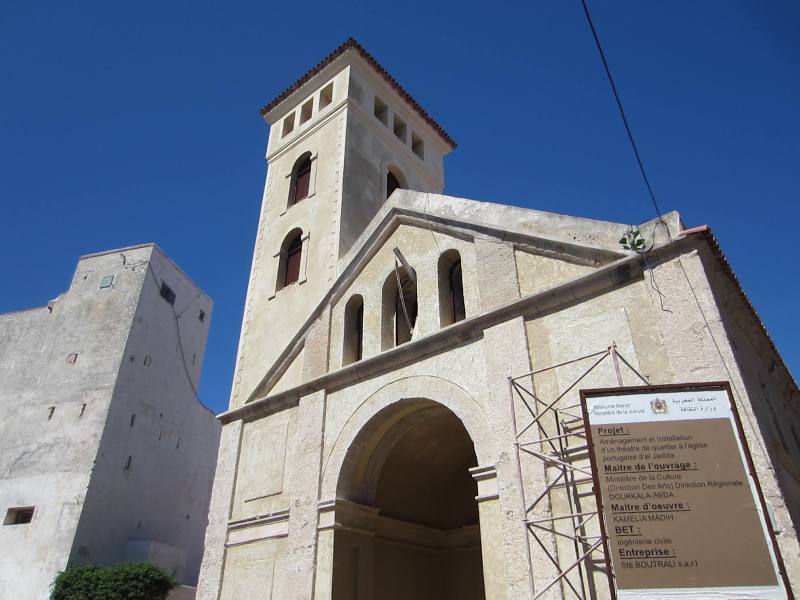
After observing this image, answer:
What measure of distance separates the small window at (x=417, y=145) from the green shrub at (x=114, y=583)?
15218 mm

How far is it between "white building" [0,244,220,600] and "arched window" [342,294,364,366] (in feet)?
41.2

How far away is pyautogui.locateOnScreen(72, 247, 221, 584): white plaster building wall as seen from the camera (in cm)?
2038

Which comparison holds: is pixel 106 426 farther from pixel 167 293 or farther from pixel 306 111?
pixel 306 111

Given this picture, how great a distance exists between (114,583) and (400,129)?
1600 cm

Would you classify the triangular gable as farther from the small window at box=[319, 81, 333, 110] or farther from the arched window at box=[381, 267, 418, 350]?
the small window at box=[319, 81, 333, 110]

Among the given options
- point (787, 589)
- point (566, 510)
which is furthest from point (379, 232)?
point (787, 589)

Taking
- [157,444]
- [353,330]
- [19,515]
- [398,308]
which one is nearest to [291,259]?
[353,330]

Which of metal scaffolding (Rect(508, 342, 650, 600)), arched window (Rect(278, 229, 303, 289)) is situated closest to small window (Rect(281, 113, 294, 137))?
arched window (Rect(278, 229, 303, 289))

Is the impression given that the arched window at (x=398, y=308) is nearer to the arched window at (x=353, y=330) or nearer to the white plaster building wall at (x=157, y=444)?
the arched window at (x=353, y=330)

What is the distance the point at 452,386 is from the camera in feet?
31.9

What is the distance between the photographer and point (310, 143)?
18250 millimetres

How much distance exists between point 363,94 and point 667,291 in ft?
43.3

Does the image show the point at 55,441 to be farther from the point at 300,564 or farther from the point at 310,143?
the point at 300,564

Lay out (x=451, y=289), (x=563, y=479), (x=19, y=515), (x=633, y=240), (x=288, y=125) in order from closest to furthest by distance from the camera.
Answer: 1. (x=563, y=479)
2. (x=633, y=240)
3. (x=451, y=289)
4. (x=288, y=125)
5. (x=19, y=515)
